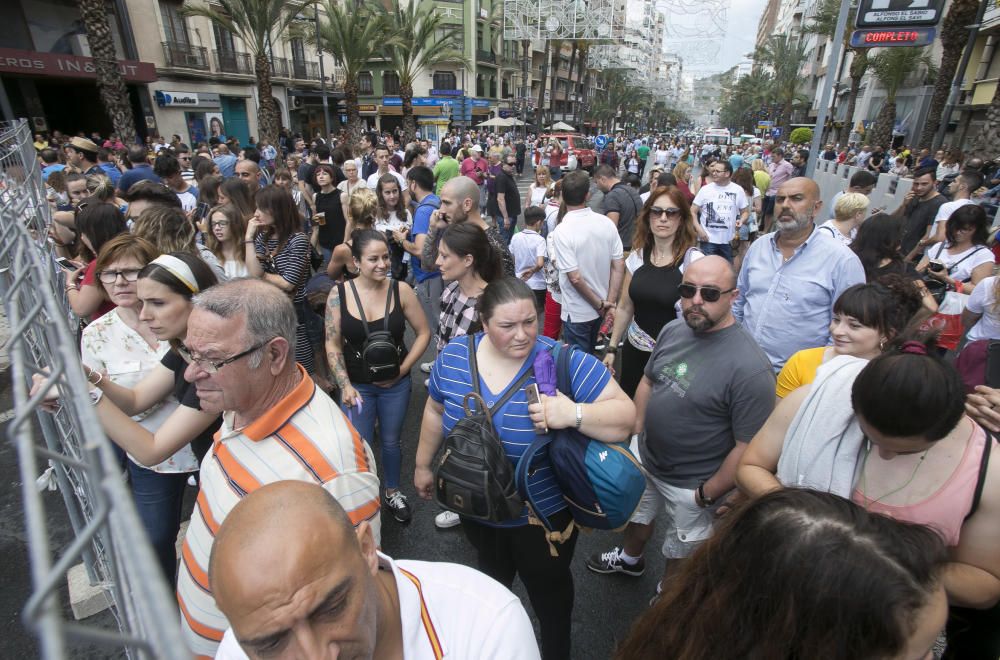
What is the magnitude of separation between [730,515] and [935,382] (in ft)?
2.73

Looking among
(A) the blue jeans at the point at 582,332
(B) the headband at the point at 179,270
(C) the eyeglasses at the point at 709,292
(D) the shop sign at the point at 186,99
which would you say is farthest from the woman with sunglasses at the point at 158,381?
(D) the shop sign at the point at 186,99

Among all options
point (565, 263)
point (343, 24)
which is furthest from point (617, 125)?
point (565, 263)

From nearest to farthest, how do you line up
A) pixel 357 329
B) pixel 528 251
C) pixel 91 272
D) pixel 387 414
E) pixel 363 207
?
pixel 91 272
pixel 357 329
pixel 387 414
pixel 363 207
pixel 528 251

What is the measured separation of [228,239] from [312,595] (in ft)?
12.4

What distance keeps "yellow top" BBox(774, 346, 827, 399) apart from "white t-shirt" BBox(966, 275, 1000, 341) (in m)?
1.65

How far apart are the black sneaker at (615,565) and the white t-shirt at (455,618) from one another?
1.91m

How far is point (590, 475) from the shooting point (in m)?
1.97

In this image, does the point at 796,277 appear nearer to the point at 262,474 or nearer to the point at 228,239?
the point at 262,474

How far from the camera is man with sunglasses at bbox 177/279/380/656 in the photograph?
5.33ft

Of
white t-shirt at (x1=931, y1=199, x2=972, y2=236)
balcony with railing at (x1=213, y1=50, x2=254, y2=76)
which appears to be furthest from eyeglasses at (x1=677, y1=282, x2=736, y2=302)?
balcony with railing at (x1=213, y1=50, x2=254, y2=76)

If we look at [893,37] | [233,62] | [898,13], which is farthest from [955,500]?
[233,62]

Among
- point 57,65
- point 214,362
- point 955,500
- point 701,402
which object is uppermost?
point 57,65

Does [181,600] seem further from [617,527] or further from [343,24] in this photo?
[343,24]

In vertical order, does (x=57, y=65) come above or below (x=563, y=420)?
above
